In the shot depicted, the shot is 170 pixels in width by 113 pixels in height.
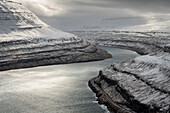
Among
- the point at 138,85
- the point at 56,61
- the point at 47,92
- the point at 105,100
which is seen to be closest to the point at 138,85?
the point at 138,85

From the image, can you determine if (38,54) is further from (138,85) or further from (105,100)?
(138,85)

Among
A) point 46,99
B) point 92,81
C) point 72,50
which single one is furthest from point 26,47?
point 46,99

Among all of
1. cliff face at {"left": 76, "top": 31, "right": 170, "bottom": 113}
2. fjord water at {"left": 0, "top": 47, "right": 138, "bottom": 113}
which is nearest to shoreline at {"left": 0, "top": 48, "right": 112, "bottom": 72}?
fjord water at {"left": 0, "top": 47, "right": 138, "bottom": 113}

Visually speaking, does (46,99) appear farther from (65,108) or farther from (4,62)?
(4,62)

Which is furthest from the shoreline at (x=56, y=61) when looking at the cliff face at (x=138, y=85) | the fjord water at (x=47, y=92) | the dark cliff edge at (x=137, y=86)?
the cliff face at (x=138, y=85)

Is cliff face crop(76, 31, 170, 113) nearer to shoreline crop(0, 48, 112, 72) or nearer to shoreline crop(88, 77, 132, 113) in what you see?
shoreline crop(88, 77, 132, 113)

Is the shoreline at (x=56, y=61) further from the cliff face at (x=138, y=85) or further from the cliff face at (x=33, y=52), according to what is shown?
the cliff face at (x=138, y=85)

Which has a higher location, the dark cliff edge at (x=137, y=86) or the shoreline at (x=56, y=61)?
the dark cliff edge at (x=137, y=86)

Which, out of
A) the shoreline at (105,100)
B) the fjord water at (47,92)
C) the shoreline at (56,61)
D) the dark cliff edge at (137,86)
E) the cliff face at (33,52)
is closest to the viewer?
the dark cliff edge at (137,86)
